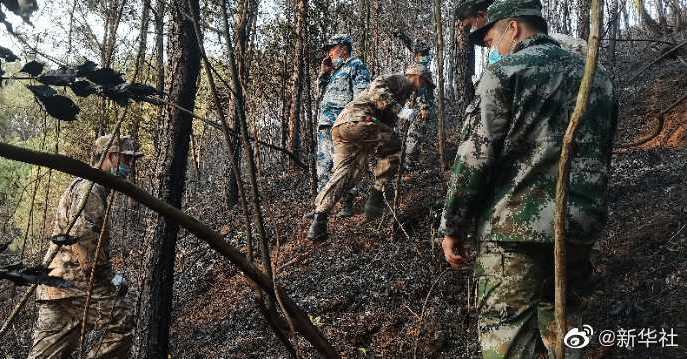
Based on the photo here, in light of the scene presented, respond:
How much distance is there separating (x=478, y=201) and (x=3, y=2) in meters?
1.75

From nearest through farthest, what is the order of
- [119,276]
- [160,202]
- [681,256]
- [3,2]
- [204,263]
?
[160,202]
[3,2]
[681,256]
[119,276]
[204,263]

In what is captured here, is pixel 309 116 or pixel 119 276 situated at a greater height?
pixel 309 116

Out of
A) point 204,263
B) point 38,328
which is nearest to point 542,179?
point 38,328

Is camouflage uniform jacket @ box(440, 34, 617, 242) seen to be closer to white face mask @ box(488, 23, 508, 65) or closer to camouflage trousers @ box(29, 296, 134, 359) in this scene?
white face mask @ box(488, 23, 508, 65)

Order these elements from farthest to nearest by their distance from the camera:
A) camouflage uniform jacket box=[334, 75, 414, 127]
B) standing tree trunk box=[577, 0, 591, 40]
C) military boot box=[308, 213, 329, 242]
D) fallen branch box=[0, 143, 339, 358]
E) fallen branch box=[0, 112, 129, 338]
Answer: standing tree trunk box=[577, 0, 591, 40], military boot box=[308, 213, 329, 242], camouflage uniform jacket box=[334, 75, 414, 127], fallen branch box=[0, 112, 129, 338], fallen branch box=[0, 143, 339, 358]

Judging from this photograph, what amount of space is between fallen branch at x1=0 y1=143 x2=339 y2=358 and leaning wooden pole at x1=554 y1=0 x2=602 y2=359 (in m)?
0.37

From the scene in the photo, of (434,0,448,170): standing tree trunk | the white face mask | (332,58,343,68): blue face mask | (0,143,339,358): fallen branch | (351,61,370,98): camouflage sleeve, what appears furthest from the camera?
(332,58,343,68): blue face mask

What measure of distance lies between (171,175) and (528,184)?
266 cm

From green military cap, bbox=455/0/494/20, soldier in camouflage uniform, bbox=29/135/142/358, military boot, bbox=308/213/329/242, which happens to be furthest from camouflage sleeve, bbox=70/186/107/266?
green military cap, bbox=455/0/494/20

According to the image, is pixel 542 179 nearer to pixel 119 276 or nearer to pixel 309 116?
pixel 119 276

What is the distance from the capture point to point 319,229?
576 cm

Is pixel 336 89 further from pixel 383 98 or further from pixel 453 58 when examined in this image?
pixel 453 58

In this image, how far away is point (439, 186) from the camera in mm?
6016

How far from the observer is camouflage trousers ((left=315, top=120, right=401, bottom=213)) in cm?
Result: 530
